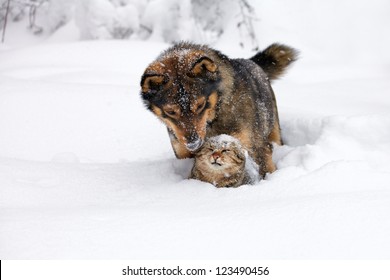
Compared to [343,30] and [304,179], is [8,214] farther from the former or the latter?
[343,30]

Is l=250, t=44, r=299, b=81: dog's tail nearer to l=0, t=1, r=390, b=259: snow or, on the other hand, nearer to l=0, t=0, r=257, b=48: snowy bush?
l=0, t=1, r=390, b=259: snow

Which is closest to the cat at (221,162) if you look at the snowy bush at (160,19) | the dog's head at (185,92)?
the dog's head at (185,92)

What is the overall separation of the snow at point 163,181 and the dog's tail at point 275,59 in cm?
52

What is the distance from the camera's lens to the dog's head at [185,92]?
4.08 m

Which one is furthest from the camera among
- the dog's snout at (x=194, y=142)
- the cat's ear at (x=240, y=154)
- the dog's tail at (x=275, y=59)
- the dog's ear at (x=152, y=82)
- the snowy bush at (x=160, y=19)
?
the snowy bush at (x=160, y=19)

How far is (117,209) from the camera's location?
3.33 m

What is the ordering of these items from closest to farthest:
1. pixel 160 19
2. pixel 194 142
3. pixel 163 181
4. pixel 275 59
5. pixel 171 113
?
pixel 194 142
pixel 171 113
pixel 163 181
pixel 275 59
pixel 160 19

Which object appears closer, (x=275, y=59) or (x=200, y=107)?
(x=200, y=107)

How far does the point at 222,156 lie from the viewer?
4211 mm

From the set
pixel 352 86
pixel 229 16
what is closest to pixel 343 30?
pixel 229 16

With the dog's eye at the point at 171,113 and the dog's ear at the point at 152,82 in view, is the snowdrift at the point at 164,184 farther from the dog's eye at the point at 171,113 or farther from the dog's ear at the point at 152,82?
the dog's ear at the point at 152,82

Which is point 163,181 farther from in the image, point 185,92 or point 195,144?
point 185,92

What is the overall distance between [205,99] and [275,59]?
2.05 metres

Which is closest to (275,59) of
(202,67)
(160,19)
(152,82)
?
(202,67)
